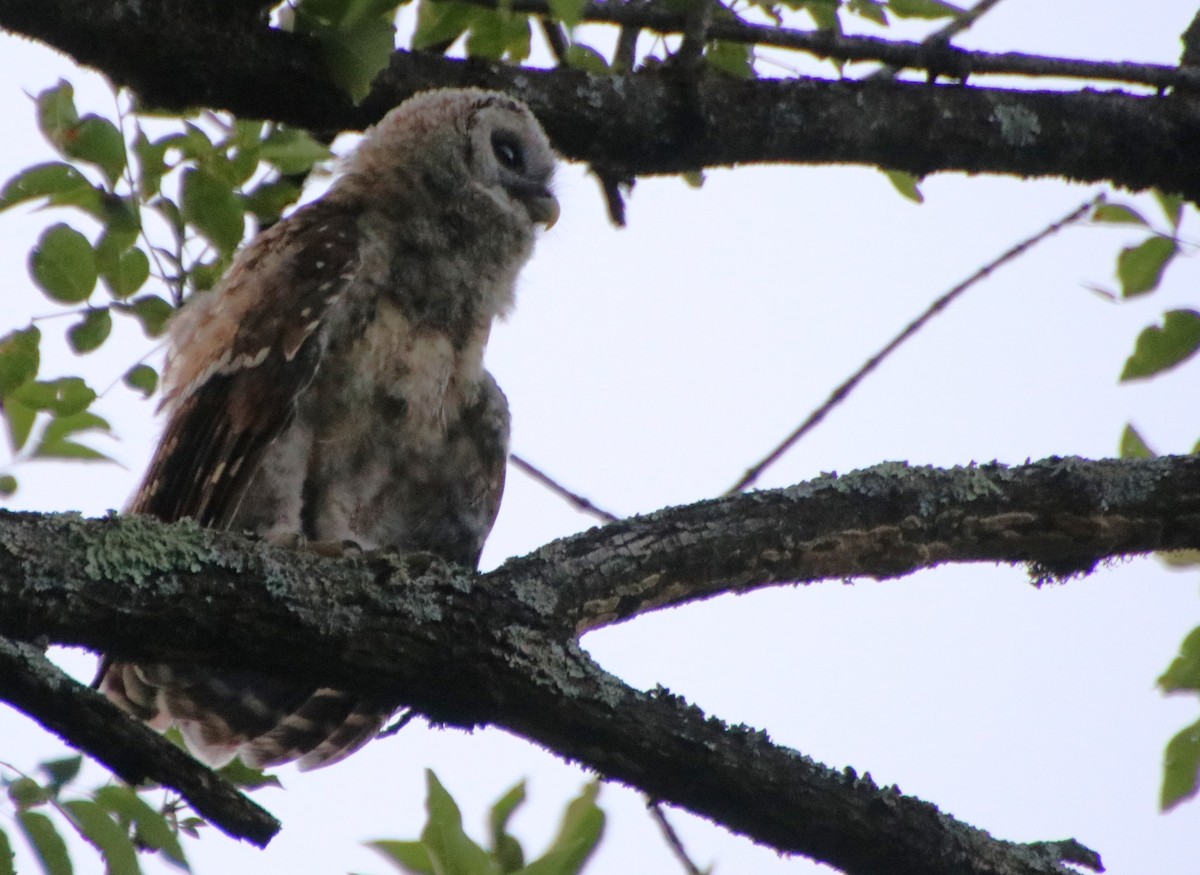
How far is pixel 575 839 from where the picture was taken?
209 centimetres

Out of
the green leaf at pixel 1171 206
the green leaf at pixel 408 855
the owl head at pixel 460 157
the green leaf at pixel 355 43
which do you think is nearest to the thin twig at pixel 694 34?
the green leaf at pixel 355 43

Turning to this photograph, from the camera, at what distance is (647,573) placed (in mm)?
2695

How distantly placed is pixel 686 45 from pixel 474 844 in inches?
80.2

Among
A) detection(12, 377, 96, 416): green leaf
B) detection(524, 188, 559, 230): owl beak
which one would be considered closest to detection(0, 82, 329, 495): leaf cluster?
detection(12, 377, 96, 416): green leaf

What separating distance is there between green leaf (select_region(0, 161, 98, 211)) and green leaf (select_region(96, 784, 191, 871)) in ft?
3.83

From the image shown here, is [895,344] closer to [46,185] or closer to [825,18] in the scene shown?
[825,18]

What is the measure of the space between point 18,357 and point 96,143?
1.45 ft

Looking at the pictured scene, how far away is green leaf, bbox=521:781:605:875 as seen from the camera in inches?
79.0

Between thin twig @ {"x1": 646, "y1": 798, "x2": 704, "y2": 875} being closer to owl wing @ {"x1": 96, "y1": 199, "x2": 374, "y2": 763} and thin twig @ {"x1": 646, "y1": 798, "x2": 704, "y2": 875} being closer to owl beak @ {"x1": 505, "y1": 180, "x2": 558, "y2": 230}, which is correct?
owl wing @ {"x1": 96, "y1": 199, "x2": 374, "y2": 763}

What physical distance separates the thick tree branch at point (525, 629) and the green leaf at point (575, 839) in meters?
0.18

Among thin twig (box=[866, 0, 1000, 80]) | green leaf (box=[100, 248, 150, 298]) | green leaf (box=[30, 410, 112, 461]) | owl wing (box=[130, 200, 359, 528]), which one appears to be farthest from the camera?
thin twig (box=[866, 0, 1000, 80])

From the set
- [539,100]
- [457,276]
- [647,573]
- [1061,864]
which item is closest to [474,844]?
[647,573]

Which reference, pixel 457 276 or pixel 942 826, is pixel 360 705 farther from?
pixel 942 826

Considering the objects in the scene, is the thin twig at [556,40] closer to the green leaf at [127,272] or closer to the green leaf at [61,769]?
the green leaf at [127,272]
